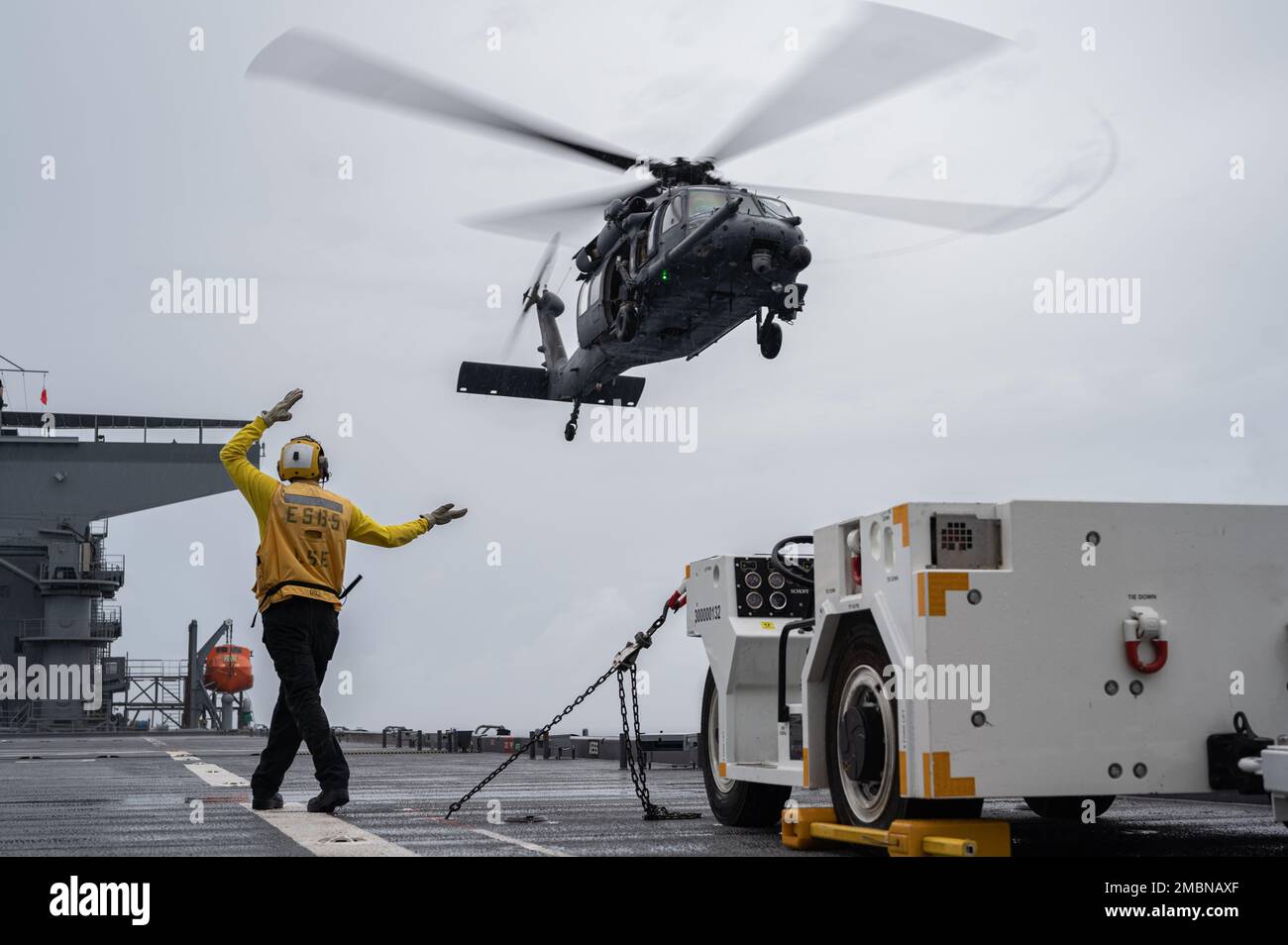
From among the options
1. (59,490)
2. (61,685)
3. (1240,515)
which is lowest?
(61,685)

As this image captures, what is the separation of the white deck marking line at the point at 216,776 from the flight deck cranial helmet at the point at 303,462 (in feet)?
14.5

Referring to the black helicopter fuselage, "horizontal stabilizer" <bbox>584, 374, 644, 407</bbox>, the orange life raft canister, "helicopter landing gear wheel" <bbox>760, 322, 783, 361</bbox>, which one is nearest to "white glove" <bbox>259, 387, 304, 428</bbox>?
the black helicopter fuselage

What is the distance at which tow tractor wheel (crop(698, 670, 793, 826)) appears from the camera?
810cm

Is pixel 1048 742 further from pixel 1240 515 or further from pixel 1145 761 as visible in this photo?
pixel 1240 515

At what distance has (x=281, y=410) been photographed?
8.31 metres

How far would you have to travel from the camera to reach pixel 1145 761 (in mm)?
5859

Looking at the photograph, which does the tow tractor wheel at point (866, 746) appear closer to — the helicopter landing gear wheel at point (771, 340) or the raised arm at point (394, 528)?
the raised arm at point (394, 528)

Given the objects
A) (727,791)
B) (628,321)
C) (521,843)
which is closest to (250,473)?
(521,843)

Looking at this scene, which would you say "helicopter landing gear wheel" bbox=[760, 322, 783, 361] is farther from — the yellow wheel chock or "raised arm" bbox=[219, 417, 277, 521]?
the yellow wheel chock

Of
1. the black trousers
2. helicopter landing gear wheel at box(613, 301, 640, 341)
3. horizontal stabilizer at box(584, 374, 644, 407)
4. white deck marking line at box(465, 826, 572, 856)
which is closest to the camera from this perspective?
white deck marking line at box(465, 826, 572, 856)

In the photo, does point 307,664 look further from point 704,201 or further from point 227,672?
point 227,672

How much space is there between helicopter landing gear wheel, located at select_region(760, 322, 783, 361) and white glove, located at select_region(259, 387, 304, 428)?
12919mm
